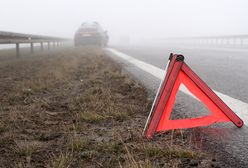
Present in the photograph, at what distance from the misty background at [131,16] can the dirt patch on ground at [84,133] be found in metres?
99.1

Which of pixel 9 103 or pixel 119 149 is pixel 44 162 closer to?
pixel 119 149

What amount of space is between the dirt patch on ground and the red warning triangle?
95mm

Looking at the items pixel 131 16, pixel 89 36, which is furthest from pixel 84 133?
pixel 131 16

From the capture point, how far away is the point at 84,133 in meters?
3.36

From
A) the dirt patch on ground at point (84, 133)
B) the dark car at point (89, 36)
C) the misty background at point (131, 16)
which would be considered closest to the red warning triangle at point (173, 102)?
the dirt patch on ground at point (84, 133)

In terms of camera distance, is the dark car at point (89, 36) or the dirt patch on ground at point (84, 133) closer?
the dirt patch on ground at point (84, 133)

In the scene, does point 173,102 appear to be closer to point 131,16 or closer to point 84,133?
point 84,133

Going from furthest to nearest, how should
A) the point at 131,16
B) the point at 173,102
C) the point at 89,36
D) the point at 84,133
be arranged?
the point at 131,16, the point at 89,36, the point at 84,133, the point at 173,102

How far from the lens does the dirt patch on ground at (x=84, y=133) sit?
8.71 feet

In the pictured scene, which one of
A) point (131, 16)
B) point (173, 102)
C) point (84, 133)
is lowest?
point (131, 16)

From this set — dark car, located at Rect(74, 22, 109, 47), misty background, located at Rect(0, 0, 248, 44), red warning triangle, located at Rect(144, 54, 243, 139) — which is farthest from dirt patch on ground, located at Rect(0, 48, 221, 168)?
misty background, located at Rect(0, 0, 248, 44)

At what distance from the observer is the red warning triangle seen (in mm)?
3137

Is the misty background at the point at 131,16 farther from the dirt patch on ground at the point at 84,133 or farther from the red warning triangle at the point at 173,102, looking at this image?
the red warning triangle at the point at 173,102

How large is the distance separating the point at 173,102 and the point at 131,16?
6044 inches
